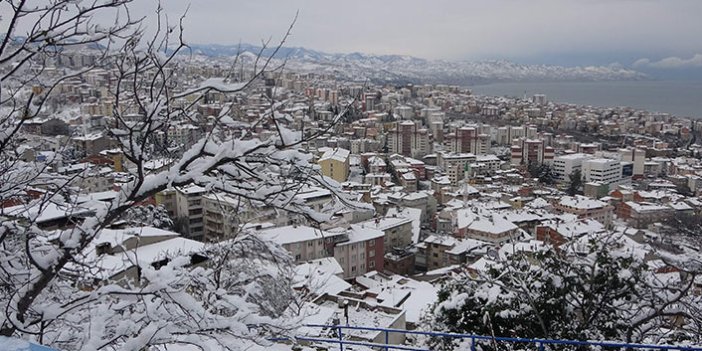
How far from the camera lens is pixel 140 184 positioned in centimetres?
167

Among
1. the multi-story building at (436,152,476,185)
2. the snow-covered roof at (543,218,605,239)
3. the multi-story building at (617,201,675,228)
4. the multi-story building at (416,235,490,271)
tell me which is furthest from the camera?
the multi-story building at (436,152,476,185)

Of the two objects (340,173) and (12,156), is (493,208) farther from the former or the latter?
(12,156)

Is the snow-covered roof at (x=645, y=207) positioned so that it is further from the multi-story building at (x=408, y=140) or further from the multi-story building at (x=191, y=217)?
the multi-story building at (x=408, y=140)

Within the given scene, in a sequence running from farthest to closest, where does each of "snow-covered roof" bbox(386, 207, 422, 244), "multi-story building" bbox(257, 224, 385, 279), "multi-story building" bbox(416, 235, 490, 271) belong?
"snow-covered roof" bbox(386, 207, 422, 244) < "multi-story building" bbox(416, 235, 490, 271) < "multi-story building" bbox(257, 224, 385, 279)

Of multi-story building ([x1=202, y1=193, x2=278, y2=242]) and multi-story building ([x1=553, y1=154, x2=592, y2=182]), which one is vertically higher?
multi-story building ([x1=202, y1=193, x2=278, y2=242])

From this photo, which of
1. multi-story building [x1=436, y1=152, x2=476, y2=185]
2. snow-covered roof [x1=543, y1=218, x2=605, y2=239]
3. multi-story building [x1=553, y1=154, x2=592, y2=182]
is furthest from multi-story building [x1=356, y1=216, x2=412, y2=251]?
multi-story building [x1=553, y1=154, x2=592, y2=182]

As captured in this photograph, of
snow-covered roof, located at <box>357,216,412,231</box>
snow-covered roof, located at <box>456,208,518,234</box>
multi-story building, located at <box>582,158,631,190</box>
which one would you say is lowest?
multi-story building, located at <box>582,158,631,190</box>

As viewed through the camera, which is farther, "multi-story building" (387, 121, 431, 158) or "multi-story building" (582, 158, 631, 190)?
"multi-story building" (387, 121, 431, 158)

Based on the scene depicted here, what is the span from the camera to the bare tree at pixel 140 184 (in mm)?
1592

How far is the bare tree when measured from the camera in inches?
62.7

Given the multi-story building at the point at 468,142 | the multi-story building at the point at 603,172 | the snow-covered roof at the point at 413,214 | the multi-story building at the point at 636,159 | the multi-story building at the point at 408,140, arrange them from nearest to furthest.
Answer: the snow-covered roof at the point at 413,214 < the multi-story building at the point at 603,172 < the multi-story building at the point at 636,159 < the multi-story building at the point at 468,142 < the multi-story building at the point at 408,140

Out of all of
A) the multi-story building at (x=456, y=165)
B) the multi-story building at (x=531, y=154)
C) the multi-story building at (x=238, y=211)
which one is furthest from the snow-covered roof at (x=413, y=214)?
the multi-story building at (x=531, y=154)

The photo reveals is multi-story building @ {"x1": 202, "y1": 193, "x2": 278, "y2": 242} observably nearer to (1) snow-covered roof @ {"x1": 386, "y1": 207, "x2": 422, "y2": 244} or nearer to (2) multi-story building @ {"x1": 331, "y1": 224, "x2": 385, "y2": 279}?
(2) multi-story building @ {"x1": 331, "y1": 224, "x2": 385, "y2": 279}

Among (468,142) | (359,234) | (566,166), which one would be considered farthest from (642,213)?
(468,142)
